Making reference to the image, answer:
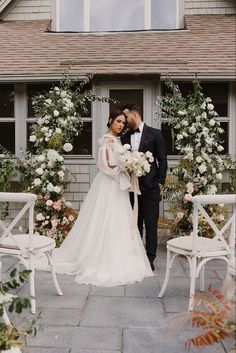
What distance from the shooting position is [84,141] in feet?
31.3

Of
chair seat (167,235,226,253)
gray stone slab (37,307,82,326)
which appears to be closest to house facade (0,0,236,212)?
chair seat (167,235,226,253)

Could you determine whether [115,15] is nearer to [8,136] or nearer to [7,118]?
[7,118]

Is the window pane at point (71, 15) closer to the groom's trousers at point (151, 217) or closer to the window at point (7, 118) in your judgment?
the window at point (7, 118)

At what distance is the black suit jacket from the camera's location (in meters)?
6.48

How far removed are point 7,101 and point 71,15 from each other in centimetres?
271

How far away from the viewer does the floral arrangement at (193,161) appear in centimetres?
788

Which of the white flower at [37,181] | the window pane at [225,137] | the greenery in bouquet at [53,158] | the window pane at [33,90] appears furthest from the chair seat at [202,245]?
the window pane at [33,90]

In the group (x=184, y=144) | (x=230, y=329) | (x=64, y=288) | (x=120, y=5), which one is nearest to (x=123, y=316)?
(x=64, y=288)

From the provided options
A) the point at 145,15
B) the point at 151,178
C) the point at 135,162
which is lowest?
the point at 151,178

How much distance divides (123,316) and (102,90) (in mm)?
5657

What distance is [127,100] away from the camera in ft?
30.9

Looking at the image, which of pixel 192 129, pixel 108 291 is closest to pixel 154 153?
pixel 192 129

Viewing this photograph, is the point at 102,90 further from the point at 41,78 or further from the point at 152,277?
the point at 152,277

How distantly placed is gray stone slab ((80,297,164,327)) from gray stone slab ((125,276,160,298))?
0.18 meters
